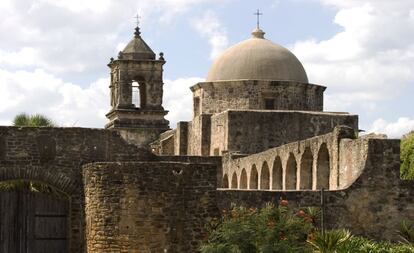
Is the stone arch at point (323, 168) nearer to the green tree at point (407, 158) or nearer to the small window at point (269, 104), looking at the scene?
the green tree at point (407, 158)

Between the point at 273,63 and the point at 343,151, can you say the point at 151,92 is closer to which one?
the point at 273,63

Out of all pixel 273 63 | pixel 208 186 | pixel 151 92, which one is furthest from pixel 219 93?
pixel 208 186

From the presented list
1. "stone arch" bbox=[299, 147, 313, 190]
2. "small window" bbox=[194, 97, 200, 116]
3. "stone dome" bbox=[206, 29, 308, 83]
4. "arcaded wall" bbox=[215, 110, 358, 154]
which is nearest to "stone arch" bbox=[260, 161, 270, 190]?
"stone arch" bbox=[299, 147, 313, 190]

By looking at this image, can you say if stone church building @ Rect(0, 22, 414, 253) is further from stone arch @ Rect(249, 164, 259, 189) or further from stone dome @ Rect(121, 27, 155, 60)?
stone dome @ Rect(121, 27, 155, 60)

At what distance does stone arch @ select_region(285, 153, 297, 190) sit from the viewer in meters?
31.8

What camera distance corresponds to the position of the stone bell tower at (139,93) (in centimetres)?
5094

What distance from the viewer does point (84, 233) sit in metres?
25.1

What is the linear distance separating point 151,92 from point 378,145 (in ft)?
90.5

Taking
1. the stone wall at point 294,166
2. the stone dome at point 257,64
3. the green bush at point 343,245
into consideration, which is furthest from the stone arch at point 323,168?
the stone dome at point 257,64

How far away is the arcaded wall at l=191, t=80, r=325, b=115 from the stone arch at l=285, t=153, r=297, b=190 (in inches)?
411

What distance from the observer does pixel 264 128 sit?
39.7 metres

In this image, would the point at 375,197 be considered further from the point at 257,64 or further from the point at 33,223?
the point at 257,64

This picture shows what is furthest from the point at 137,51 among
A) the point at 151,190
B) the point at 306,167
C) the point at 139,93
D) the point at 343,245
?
the point at 343,245

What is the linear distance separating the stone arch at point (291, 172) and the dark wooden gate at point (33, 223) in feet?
27.2
